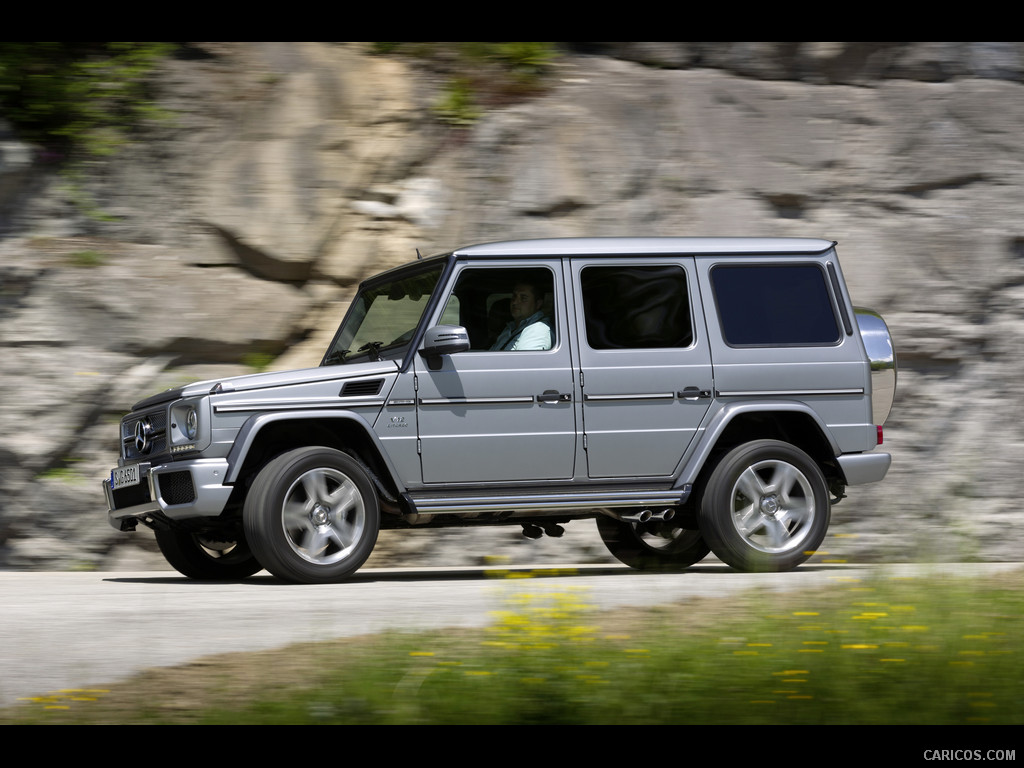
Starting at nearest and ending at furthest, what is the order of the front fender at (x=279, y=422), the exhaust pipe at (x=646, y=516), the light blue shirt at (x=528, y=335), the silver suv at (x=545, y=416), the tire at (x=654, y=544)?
the front fender at (x=279, y=422) < the silver suv at (x=545, y=416) < the light blue shirt at (x=528, y=335) < the exhaust pipe at (x=646, y=516) < the tire at (x=654, y=544)

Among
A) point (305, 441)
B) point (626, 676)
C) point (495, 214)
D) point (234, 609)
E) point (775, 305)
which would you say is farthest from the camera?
point (495, 214)

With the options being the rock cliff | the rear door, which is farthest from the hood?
the rock cliff

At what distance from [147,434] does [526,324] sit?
2.47 metres

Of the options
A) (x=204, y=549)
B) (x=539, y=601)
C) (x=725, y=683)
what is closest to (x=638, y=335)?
(x=539, y=601)

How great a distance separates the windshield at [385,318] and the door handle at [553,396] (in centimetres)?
88

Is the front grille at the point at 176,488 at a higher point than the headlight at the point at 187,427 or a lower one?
lower

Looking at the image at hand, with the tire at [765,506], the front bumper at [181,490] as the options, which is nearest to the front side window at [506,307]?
the tire at [765,506]

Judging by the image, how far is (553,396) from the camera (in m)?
8.25

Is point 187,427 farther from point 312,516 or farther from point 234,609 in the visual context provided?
point 234,609

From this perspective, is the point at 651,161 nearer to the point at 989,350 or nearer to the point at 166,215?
the point at 989,350

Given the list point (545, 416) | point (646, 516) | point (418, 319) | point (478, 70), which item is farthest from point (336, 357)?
point (478, 70)

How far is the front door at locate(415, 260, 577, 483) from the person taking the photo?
8.08m

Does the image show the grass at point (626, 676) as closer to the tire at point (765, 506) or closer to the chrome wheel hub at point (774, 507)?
the tire at point (765, 506)

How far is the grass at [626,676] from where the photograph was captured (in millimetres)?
3934
